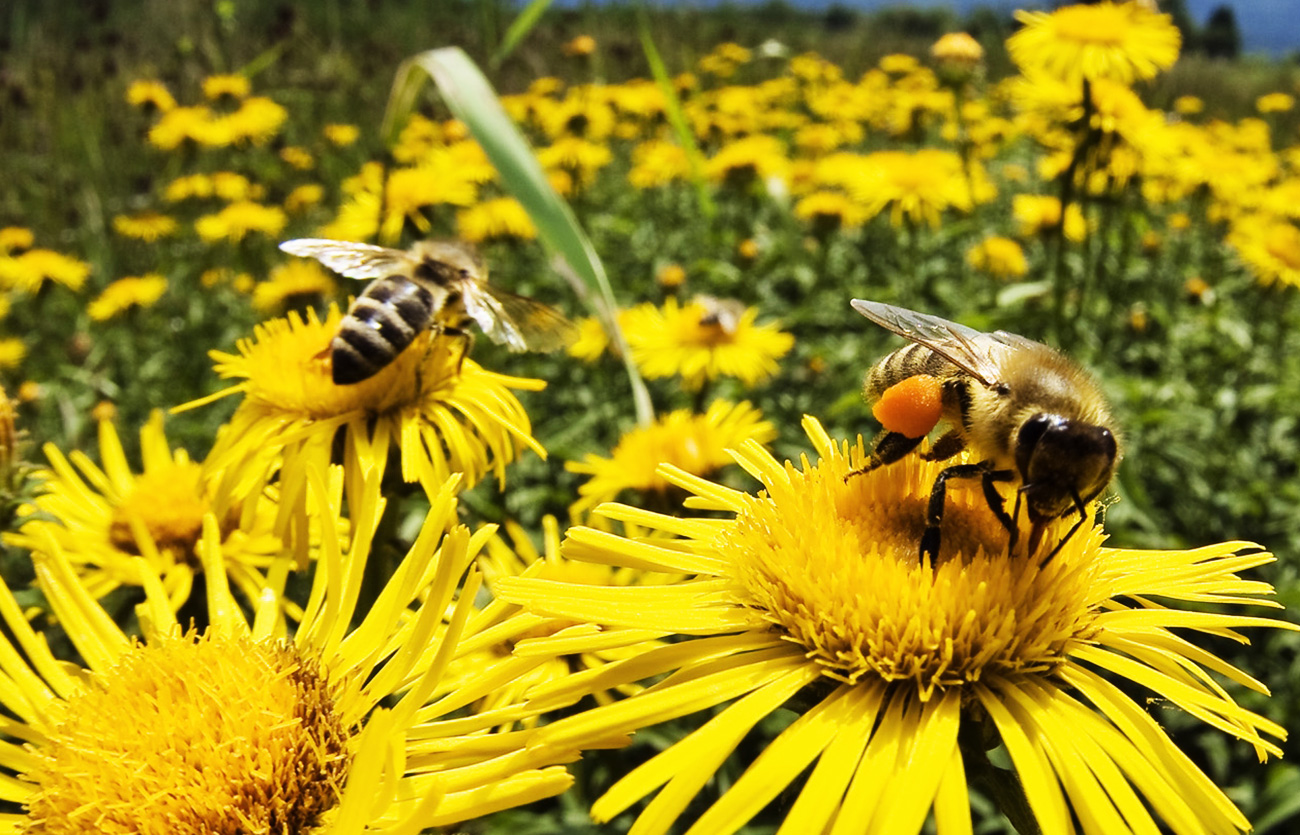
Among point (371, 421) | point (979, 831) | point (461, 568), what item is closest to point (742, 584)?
point (461, 568)

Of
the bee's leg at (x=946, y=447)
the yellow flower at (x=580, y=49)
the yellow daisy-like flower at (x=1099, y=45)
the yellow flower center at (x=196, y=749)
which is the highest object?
the yellow daisy-like flower at (x=1099, y=45)

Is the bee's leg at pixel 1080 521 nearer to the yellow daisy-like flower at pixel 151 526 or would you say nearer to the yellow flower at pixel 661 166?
the yellow daisy-like flower at pixel 151 526

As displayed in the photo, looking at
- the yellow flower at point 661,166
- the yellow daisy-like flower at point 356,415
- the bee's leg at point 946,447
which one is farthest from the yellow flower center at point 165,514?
the yellow flower at point 661,166

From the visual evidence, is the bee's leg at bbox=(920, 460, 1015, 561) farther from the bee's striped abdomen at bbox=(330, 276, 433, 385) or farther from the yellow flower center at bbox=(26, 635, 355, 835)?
the bee's striped abdomen at bbox=(330, 276, 433, 385)

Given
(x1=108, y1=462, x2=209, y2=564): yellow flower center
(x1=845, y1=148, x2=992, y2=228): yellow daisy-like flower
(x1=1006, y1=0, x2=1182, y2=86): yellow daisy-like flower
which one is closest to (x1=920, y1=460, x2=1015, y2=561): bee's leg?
(x1=108, y1=462, x2=209, y2=564): yellow flower center

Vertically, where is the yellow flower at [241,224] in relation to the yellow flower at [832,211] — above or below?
below

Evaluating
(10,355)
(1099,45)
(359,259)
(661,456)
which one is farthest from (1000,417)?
(10,355)

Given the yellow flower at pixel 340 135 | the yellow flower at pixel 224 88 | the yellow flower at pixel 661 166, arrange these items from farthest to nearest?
the yellow flower at pixel 340 135, the yellow flower at pixel 224 88, the yellow flower at pixel 661 166

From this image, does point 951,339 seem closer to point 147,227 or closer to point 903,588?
point 903,588
